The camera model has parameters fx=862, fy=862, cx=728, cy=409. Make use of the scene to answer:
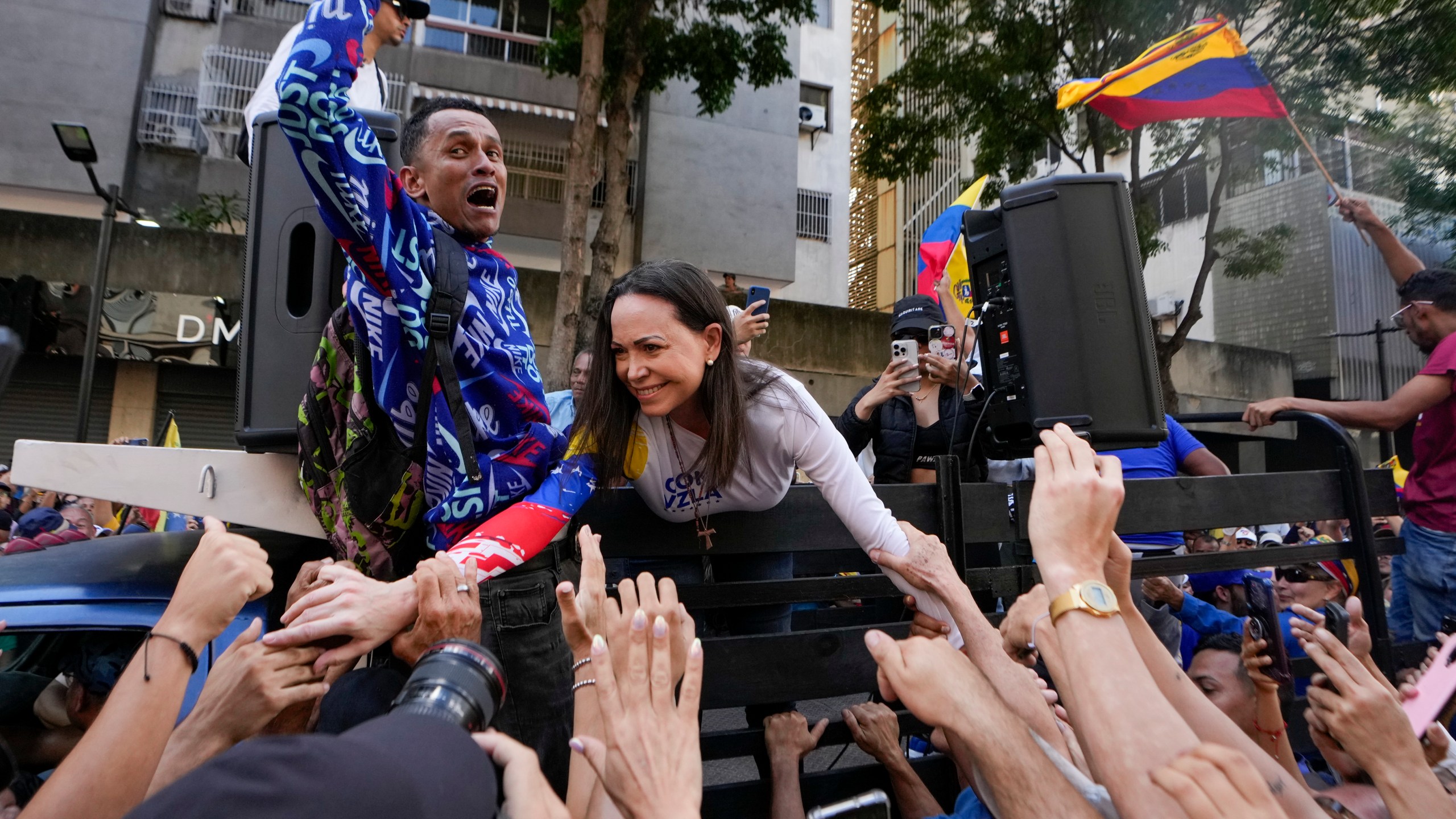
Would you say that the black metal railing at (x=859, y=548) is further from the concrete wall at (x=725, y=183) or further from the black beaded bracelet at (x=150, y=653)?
the concrete wall at (x=725, y=183)

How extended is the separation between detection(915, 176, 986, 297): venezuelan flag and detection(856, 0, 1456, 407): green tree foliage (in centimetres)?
627

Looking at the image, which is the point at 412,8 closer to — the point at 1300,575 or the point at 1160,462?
the point at 1160,462

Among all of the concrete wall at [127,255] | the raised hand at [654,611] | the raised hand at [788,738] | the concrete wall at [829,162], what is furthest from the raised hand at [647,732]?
the concrete wall at [829,162]

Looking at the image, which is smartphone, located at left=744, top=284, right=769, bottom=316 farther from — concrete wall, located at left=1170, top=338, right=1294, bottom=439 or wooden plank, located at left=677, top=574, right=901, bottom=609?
concrete wall, located at left=1170, top=338, right=1294, bottom=439

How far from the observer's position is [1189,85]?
498 centimetres

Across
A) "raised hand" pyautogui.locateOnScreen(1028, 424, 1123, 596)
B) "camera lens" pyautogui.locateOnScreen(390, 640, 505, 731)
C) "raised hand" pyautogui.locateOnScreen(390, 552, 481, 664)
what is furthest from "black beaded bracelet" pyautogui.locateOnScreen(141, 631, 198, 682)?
"raised hand" pyautogui.locateOnScreen(1028, 424, 1123, 596)

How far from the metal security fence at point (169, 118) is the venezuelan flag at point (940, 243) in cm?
1325

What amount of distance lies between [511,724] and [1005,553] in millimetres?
1899

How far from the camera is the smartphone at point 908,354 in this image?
12.2 feet

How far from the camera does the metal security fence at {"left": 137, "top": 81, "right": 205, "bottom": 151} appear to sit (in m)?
13.5

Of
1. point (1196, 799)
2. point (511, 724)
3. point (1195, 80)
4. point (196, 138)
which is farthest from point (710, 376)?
point (196, 138)

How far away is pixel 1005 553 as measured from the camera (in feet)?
10.2

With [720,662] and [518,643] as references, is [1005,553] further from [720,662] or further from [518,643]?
[518,643]

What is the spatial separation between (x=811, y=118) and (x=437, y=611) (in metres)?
18.2
